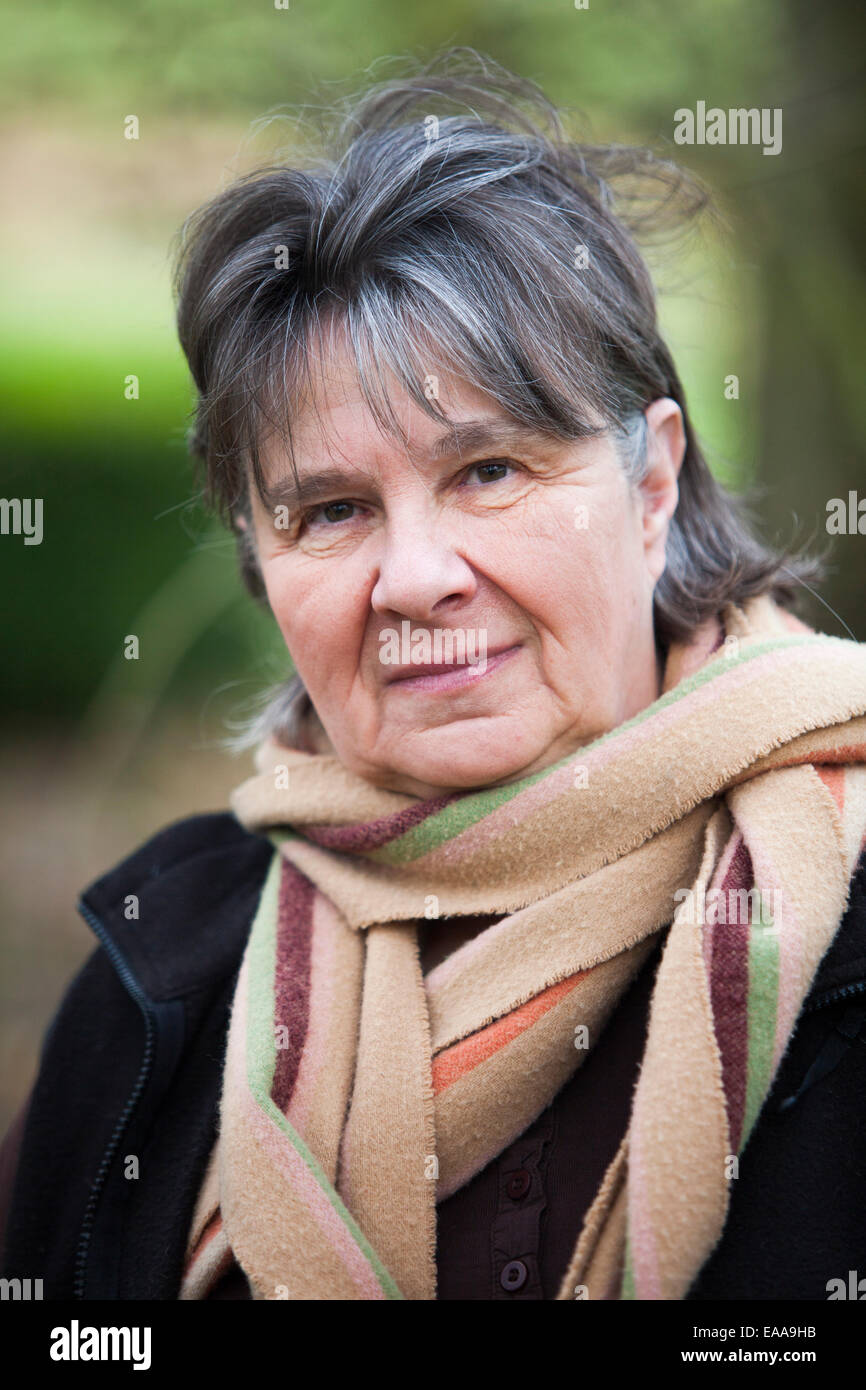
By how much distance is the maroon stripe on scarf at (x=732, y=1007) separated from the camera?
1.42 meters

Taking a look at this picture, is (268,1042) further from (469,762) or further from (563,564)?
(563,564)

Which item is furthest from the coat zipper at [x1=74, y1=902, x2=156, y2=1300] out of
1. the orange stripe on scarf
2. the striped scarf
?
the orange stripe on scarf

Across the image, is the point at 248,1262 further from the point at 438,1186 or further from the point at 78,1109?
the point at 78,1109

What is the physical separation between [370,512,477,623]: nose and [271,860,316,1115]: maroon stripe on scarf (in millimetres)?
598

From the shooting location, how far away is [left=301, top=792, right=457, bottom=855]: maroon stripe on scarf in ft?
6.05

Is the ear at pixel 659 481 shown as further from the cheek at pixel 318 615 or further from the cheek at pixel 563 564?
the cheek at pixel 318 615

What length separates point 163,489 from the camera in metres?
6.91

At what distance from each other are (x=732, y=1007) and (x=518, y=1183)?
417mm

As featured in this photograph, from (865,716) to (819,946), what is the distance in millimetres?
352

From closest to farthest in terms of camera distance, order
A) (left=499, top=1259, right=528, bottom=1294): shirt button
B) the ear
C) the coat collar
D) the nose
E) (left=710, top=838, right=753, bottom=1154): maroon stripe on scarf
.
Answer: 1. (left=710, top=838, right=753, bottom=1154): maroon stripe on scarf
2. (left=499, top=1259, right=528, bottom=1294): shirt button
3. the nose
4. the ear
5. the coat collar

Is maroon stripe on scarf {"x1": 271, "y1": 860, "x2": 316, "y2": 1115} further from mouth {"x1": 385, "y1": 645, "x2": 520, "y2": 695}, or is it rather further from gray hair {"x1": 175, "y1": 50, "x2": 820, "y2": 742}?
gray hair {"x1": 175, "y1": 50, "x2": 820, "y2": 742}

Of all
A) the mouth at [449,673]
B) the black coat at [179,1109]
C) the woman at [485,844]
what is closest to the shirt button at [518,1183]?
the woman at [485,844]

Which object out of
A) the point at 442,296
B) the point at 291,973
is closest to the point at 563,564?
the point at 442,296

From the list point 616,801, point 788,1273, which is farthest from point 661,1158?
point 616,801
